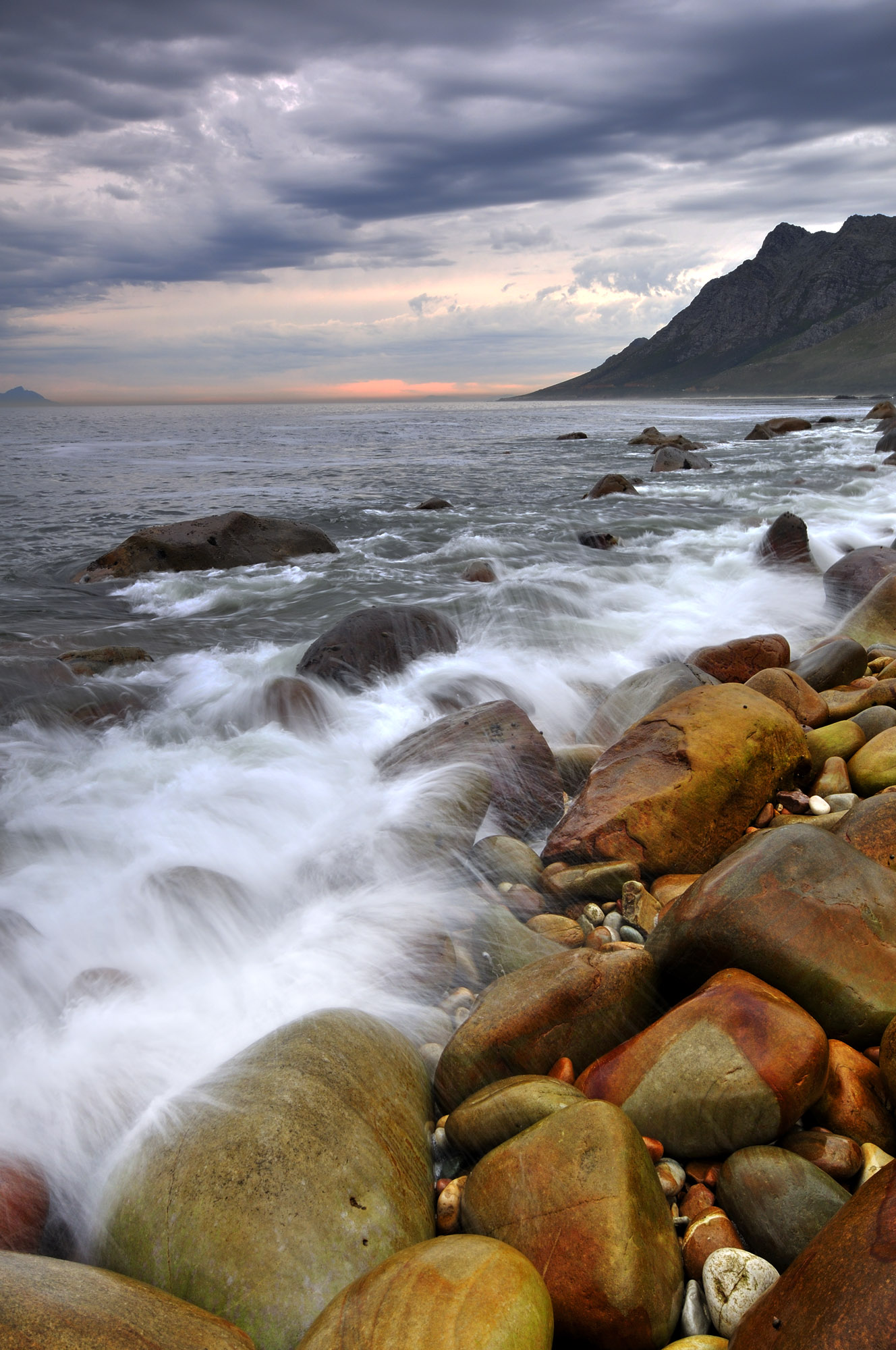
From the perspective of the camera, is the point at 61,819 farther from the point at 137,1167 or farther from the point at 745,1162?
the point at 745,1162

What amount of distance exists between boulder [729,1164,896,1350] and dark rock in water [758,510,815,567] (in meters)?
9.46

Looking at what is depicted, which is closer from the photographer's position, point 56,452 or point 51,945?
point 51,945

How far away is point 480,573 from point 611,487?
Result: 8641 mm

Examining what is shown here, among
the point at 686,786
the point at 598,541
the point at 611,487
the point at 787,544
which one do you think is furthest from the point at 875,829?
the point at 611,487

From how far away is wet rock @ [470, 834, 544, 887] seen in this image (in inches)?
148

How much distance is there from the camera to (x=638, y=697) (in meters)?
5.38

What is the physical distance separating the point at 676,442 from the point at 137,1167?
29.2 metres

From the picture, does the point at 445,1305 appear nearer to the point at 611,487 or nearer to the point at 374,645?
the point at 374,645

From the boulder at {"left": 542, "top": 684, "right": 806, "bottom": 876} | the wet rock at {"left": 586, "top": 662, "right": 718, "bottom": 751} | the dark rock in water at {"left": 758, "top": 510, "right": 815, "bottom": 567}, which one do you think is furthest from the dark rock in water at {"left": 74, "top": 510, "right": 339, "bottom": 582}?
the boulder at {"left": 542, "top": 684, "right": 806, "bottom": 876}

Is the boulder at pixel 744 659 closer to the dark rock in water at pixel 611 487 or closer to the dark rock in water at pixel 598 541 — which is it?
the dark rock in water at pixel 598 541

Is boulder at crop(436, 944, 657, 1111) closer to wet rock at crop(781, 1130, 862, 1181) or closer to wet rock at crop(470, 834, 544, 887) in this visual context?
wet rock at crop(781, 1130, 862, 1181)

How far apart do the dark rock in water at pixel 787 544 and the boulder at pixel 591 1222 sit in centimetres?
925

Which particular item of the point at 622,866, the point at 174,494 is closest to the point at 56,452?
the point at 174,494

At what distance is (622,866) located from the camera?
11.5ft
